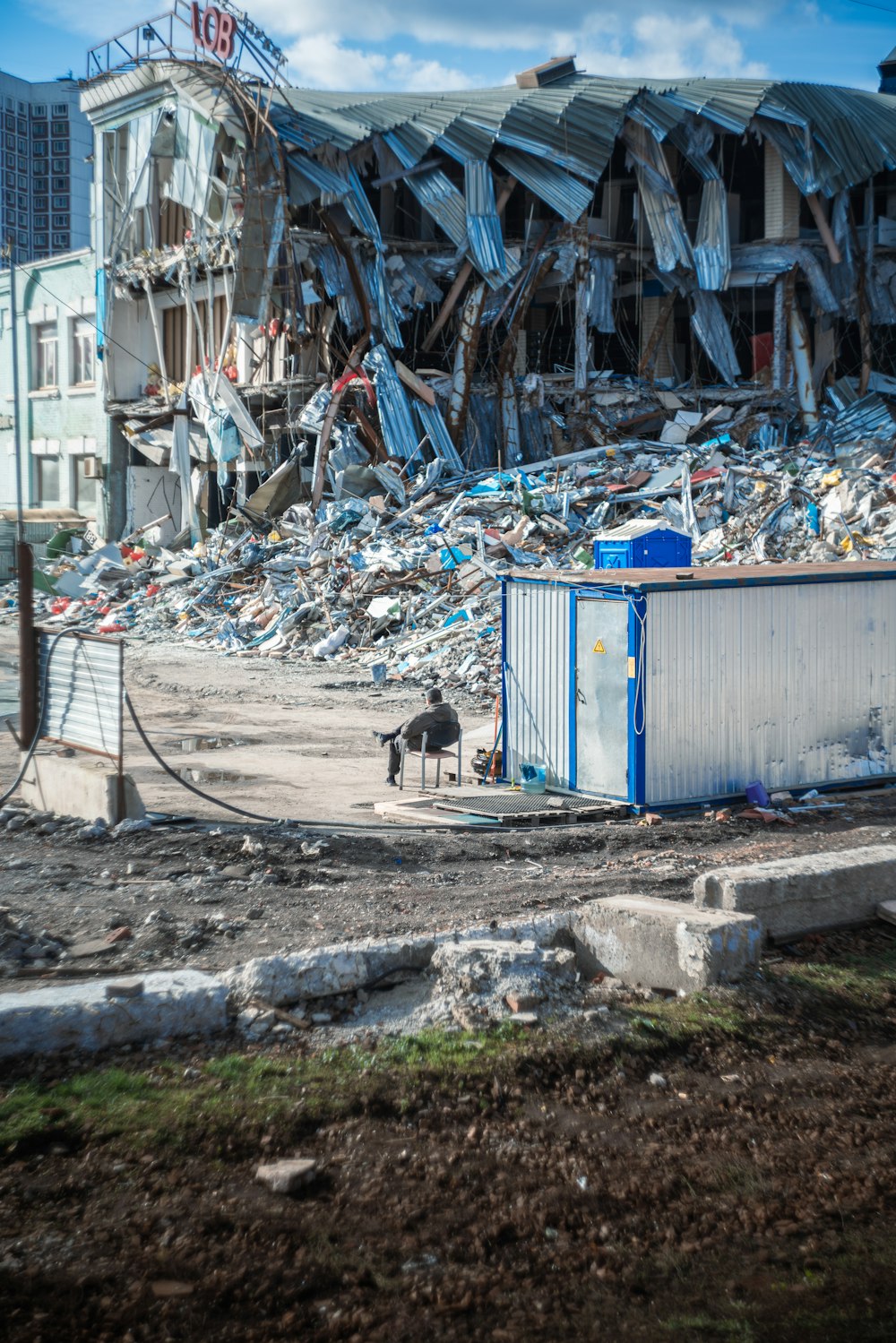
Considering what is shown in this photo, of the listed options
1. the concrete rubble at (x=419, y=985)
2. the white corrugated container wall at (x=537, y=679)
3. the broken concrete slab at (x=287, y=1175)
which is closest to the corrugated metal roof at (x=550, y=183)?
the white corrugated container wall at (x=537, y=679)

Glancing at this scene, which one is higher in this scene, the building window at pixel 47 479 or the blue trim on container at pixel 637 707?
the building window at pixel 47 479

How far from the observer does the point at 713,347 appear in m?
29.7

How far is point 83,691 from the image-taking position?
9.08 metres

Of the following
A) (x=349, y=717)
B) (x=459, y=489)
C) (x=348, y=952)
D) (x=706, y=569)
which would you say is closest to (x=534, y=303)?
(x=459, y=489)

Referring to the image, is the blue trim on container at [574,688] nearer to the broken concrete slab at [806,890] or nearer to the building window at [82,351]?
the broken concrete slab at [806,890]

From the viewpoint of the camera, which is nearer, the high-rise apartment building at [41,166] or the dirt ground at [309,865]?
the dirt ground at [309,865]

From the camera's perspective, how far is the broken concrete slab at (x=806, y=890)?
6.34m

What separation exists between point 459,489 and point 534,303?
29.0ft

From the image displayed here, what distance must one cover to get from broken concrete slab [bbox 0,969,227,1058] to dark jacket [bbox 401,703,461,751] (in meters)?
5.52

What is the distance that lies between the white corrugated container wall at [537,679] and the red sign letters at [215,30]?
20496 millimetres

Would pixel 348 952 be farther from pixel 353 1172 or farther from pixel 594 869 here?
pixel 594 869

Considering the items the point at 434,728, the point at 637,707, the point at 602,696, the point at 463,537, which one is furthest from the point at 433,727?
the point at 463,537

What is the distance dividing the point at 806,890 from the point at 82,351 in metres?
32.0

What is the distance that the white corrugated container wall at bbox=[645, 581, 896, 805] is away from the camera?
33.2 ft
